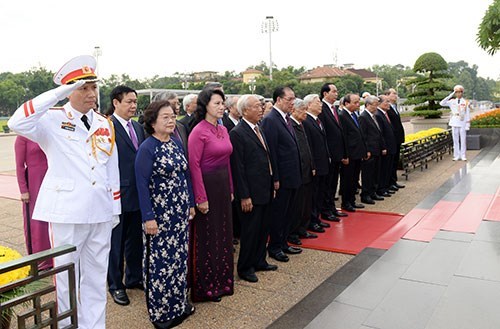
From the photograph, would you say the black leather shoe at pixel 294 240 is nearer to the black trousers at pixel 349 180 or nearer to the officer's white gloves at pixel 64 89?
the black trousers at pixel 349 180

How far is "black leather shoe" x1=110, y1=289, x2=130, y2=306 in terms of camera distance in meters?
3.50

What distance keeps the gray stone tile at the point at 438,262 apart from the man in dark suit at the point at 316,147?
168cm

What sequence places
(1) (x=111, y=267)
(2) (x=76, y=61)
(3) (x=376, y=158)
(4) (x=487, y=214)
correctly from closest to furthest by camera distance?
(2) (x=76, y=61)
(1) (x=111, y=267)
(4) (x=487, y=214)
(3) (x=376, y=158)

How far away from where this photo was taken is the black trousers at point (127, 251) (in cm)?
361

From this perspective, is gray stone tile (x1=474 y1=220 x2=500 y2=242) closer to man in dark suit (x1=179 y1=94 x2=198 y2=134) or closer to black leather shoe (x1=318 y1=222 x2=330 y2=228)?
black leather shoe (x1=318 y1=222 x2=330 y2=228)

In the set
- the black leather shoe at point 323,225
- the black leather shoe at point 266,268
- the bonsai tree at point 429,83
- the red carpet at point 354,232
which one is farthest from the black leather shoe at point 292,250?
the bonsai tree at point 429,83

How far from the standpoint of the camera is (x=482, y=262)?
3412mm

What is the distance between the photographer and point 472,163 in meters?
9.41

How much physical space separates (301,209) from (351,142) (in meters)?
1.78

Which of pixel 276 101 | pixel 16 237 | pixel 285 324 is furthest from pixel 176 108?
pixel 16 237

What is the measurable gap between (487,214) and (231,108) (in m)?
3.23

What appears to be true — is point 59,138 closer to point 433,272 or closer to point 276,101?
point 276,101

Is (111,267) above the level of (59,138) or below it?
below

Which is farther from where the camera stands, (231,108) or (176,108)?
(231,108)
